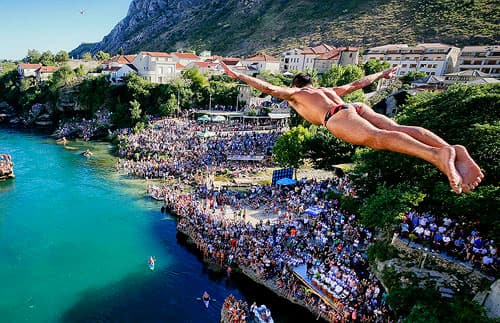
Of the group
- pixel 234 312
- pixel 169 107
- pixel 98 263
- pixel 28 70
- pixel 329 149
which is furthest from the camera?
pixel 28 70

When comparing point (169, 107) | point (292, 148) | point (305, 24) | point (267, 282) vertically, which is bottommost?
point (267, 282)

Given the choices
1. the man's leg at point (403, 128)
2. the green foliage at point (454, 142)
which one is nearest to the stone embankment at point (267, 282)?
the green foliage at point (454, 142)

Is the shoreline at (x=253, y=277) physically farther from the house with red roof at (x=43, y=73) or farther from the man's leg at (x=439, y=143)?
the house with red roof at (x=43, y=73)

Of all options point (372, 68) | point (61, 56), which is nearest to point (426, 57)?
point (372, 68)

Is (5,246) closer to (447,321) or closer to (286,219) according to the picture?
(286,219)

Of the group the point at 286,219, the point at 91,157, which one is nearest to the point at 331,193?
the point at 286,219

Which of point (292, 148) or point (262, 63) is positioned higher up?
point (262, 63)

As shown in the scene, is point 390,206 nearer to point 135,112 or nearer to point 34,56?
point 135,112
